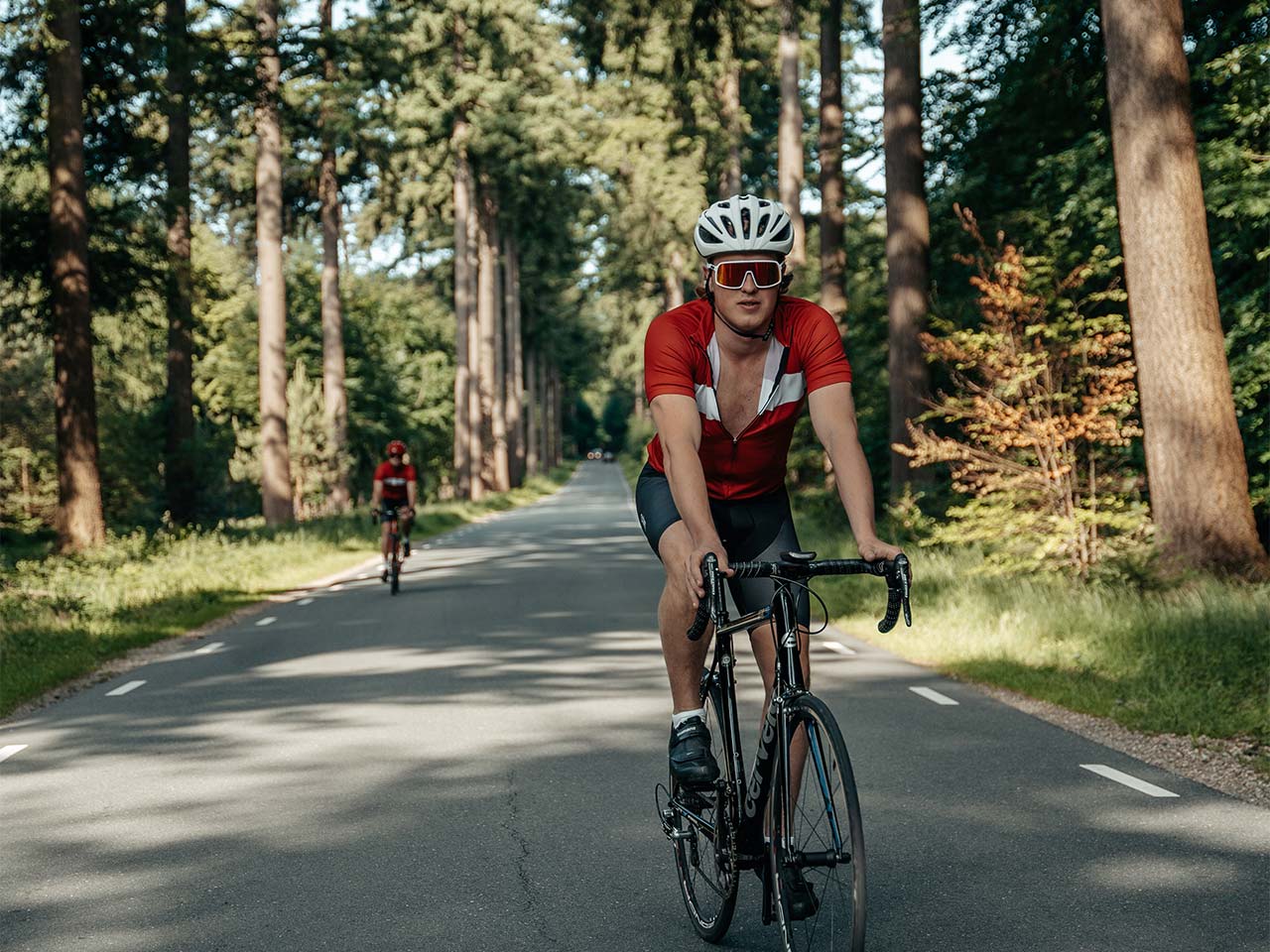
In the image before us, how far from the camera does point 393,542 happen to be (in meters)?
19.2

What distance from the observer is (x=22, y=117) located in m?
21.9

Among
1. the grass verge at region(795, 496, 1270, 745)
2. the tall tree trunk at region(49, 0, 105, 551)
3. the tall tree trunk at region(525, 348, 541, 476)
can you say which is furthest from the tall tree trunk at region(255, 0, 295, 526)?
the tall tree trunk at region(525, 348, 541, 476)

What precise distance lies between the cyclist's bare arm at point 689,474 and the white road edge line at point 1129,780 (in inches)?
138

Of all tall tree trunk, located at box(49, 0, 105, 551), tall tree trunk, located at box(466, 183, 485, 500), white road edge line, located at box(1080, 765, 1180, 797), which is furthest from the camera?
tall tree trunk, located at box(466, 183, 485, 500)


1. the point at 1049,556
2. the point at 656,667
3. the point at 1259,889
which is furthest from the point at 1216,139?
the point at 1259,889

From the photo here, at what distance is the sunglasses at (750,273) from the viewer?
4.59m

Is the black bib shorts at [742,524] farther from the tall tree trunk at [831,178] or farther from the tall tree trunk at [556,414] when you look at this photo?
the tall tree trunk at [556,414]

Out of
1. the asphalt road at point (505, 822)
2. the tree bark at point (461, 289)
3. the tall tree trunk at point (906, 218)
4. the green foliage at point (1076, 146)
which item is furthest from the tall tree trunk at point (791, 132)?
the asphalt road at point (505, 822)

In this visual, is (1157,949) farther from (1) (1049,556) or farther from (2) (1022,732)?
(1) (1049,556)

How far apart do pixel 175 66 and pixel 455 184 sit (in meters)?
26.1

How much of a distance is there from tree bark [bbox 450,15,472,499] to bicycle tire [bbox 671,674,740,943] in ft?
139

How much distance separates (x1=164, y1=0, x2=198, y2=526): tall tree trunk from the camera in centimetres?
2303

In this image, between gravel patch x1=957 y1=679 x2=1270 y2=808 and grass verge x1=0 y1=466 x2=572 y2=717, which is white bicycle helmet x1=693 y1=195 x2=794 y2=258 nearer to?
gravel patch x1=957 y1=679 x2=1270 y2=808

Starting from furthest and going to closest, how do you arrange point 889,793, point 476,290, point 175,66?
point 476,290 < point 175,66 < point 889,793
